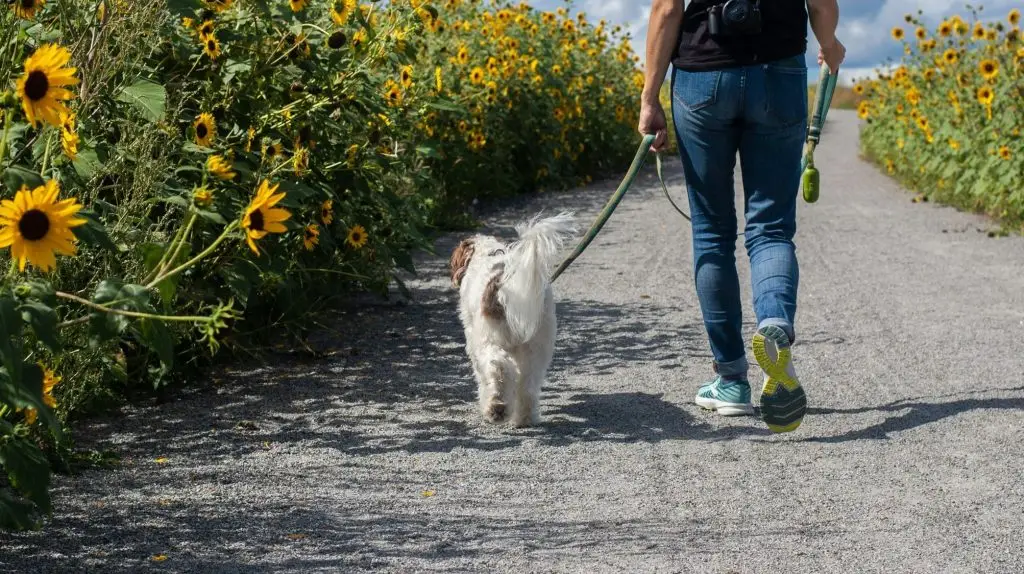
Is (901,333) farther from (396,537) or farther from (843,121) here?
(843,121)

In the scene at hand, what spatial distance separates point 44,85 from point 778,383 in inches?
109

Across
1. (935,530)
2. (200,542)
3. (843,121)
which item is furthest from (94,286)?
(843,121)

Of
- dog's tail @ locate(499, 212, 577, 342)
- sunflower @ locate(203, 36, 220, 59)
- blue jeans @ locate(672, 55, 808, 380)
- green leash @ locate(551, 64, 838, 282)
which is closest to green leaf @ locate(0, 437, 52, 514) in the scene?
dog's tail @ locate(499, 212, 577, 342)

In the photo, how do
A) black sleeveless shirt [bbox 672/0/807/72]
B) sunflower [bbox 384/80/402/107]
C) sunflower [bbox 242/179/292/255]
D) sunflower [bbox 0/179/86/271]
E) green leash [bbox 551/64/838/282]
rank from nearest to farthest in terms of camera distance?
sunflower [bbox 0/179/86/271] < sunflower [bbox 242/179/292/255] < black sleeveless shirt [bbox 672/0/807/72] < green leash [bbox 551/64/838/282] < sunflower [bbox 384/80/402/107]

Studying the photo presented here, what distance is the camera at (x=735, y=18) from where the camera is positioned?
14.2ft

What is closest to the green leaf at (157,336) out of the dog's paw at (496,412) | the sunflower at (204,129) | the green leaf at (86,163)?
the green leaf at (86,163)

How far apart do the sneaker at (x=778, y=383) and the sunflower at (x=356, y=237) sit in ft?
7.56

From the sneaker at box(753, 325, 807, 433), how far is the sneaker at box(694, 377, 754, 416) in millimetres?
457

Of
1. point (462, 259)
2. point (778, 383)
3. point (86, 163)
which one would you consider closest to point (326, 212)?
point (462, 259)

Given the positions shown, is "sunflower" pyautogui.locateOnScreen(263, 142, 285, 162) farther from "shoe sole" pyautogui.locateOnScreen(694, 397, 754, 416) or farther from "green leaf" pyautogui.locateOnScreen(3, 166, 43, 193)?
"shoe sole" pyautogui.locateOnScreen(694, 397, 754, 416)

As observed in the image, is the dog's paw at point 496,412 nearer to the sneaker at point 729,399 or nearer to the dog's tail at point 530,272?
the dog's tail at point 530,272

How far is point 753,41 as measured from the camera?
173 inches

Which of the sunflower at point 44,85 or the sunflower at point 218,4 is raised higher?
the sunflower at point 218,4

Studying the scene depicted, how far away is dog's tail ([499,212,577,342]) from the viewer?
4.41m
